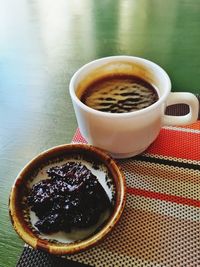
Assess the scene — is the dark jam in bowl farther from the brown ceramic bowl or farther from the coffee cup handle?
the coffee cup handle

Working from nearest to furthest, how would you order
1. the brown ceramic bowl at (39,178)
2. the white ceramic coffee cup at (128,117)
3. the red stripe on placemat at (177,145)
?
the brown ceramic bowl at (39,178)
the white ceramic coffee cup at (128,117)
the red stripe on placemat at (177,145)

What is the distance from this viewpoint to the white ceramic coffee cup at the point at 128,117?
65 cm

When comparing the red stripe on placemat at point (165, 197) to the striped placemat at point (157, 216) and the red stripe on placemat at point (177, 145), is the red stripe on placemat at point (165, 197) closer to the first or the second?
the striped placemat at point (157, 216)

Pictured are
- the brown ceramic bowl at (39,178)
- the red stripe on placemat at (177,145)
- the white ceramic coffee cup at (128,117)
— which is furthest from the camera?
the red stripe on placemat at (177,145)

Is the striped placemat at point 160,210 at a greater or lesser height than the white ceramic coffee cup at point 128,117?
lesser

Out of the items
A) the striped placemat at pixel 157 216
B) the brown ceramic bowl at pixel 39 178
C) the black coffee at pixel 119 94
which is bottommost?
the striped placemat at pixel 157 216

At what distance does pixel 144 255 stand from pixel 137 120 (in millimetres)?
254

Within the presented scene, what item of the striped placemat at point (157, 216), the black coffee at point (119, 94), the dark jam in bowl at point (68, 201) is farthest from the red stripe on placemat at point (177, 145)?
the dark jam in bowl at point (68, 201)

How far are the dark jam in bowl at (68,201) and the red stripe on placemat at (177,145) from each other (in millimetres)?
218

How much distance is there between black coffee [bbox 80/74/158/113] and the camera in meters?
0.73

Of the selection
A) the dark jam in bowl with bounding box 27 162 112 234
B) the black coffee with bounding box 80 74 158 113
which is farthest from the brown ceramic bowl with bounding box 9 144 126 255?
the black coffee with bounding box 80 74 158 113

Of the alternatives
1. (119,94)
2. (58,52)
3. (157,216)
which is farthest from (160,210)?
(58,52)

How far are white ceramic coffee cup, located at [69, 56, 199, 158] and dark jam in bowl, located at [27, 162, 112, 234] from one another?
10 centimetres

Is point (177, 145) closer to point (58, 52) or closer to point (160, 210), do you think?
point (160, 210)
